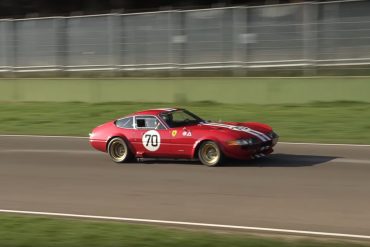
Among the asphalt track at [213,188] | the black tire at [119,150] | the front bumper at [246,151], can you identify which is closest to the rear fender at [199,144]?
the front bumper at [246,151]

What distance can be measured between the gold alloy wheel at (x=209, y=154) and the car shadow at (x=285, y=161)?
0.86ft

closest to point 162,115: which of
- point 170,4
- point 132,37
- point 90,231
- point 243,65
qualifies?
point 90,231

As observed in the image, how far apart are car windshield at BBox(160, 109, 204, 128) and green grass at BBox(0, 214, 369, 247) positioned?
5036 millimetres

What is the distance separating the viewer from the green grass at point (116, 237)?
636cm

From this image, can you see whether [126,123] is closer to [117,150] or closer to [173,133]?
[117,150]

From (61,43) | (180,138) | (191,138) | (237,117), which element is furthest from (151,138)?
(61,43)

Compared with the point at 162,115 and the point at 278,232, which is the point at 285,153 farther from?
the point at 278,232

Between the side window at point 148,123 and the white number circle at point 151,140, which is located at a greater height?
the side window at point 148,123

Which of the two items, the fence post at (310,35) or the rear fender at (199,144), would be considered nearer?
the rear fender at (199,144)

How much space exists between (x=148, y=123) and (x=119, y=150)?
1030mm

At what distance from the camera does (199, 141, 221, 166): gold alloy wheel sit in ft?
38.9

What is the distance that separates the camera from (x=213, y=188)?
10.1 meters

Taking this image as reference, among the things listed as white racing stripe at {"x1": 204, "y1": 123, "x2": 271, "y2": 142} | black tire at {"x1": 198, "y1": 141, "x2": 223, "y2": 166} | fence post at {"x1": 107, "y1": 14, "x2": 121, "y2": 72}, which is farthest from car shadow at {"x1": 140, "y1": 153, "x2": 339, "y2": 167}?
fence post at {"x1": 107, "y1": 14, "x2": 121, "y2": 72}

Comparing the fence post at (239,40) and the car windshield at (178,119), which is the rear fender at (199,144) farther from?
the fence post at (239,40)
